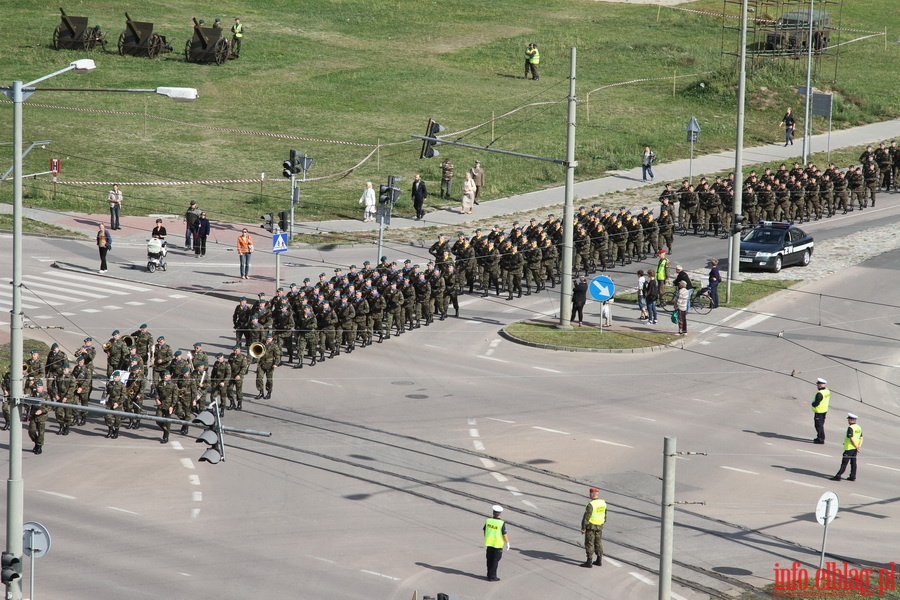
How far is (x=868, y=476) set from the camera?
84.0 ft

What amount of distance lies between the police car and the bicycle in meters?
4.11

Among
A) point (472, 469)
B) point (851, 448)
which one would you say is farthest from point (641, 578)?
point (851, 448)

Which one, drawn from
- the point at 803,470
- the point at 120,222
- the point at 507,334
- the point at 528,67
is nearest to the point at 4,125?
the point at 120,222

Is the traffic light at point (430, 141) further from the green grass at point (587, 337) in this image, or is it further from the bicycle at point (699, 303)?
the bicycle at point (699, 303)

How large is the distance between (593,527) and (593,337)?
14955mm

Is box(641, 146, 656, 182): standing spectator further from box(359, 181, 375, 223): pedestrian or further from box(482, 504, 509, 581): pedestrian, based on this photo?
box(482, 504, 509, 581): pedestrian

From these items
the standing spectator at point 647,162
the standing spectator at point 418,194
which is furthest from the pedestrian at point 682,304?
the standing spectator at point 647,162

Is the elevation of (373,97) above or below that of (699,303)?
above

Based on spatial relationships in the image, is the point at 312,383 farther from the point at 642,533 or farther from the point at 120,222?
the point at 120,222

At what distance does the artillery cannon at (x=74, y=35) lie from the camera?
65.6m

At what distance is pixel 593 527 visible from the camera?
20859 mm

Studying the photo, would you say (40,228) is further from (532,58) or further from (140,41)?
(532,58)

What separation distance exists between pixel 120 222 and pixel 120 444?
20545 millimetres

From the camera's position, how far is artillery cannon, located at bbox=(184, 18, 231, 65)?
66000 mm
